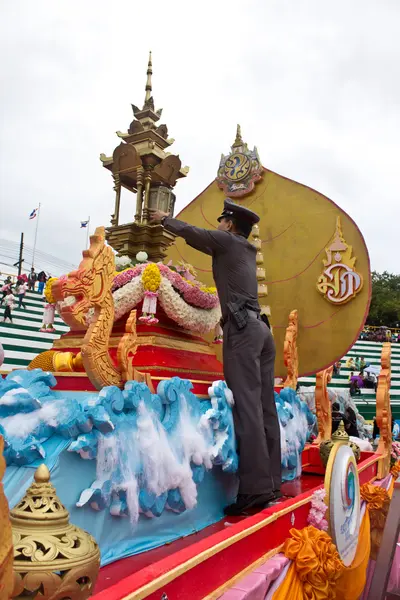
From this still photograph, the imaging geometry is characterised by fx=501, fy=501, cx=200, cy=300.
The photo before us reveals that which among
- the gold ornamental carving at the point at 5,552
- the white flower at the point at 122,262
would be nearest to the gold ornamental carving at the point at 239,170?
the white flower at the point at 122,262

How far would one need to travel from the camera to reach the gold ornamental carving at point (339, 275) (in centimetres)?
382

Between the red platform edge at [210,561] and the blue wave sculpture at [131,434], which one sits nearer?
the red platform edge at [210,561]

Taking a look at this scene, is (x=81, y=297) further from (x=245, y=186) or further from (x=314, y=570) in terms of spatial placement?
(x=245, y=186)

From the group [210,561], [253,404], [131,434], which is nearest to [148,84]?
[253,404]

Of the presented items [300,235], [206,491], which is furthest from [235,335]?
[300,235]

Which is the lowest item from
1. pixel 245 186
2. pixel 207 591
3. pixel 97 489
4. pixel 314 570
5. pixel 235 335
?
pixel 314 570

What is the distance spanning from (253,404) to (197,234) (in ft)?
2.99

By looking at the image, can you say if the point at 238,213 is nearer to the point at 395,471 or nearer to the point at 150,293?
the point at 150,293

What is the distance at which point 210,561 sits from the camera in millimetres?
1504

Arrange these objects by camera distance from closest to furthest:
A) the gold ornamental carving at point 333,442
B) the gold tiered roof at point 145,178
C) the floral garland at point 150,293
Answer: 1. the floral garland at point 150,293
2. the gold ornamental carving at point 333,442
3. the gold tiered roof at point 145,178

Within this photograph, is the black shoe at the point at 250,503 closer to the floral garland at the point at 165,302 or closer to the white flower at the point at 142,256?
the floral garland at the point at 165,302

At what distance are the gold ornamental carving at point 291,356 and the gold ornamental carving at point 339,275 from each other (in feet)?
1.31

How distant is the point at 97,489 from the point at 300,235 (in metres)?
2.96

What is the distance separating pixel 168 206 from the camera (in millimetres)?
3854
